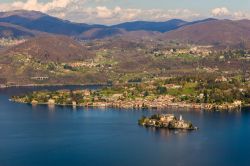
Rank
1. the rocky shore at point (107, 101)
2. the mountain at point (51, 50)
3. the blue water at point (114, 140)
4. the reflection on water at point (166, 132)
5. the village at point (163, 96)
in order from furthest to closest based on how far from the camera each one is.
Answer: the mountain at point (51, 50) < the village at point (163, 96) < the rocky shore at point (107, 101) < the reflection on water at point (166, 132) < the blue water at point (114, 140)

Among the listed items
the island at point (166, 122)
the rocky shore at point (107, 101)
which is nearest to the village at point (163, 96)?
the rocky shore at point (107, 101)

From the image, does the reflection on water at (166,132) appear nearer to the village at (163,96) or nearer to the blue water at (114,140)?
the blue water at (114,140)

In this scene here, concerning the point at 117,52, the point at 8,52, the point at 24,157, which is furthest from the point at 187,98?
the point at 117,52

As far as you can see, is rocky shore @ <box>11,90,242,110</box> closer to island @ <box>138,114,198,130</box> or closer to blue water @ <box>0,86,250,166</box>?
blue water @ <box>0,86,250,166</box>

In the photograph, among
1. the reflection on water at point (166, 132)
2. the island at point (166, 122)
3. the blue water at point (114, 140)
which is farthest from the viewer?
the island at point (166, 122)

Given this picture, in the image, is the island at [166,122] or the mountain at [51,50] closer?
the island at [166,122]

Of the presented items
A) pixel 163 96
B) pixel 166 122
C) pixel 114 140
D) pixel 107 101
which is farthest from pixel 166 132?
pixel 163 96
